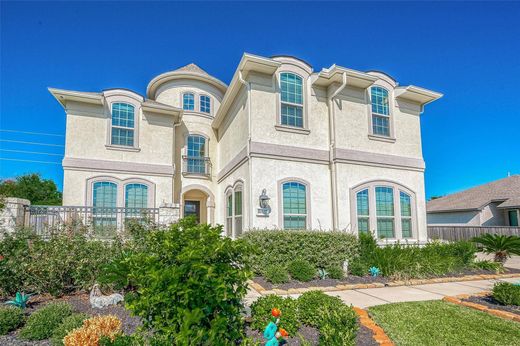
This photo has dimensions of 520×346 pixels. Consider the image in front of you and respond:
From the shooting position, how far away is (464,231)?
64.0 ft

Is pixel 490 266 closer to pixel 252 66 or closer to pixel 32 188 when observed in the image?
pixel 252 66

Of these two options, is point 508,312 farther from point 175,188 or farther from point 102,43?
point 102,43

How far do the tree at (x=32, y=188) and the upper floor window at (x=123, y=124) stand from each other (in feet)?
43.6

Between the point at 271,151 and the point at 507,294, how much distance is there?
701 centimetres

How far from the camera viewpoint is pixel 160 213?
29.0ft

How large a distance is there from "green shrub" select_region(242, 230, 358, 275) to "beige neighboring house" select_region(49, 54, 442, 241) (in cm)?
121

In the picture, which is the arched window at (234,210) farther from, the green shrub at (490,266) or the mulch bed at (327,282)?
the green shrub at (490,266)

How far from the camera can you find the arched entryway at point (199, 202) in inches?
559

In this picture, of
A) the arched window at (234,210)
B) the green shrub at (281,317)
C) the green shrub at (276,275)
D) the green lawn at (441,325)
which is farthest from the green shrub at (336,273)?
the green shrub at (281,317)

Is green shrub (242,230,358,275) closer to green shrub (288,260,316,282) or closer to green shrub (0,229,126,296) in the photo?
green shrub (288,260,316,282)

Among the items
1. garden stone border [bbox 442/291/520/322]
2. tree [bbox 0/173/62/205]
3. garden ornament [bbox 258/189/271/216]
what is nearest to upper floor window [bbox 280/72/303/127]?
garden ornament [bbox 258/189/271/216]

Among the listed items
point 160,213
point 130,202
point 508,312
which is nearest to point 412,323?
point 508,312

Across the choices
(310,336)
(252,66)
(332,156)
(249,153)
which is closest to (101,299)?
(310,336)

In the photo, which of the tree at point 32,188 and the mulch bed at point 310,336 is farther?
the tree at point 32,188
